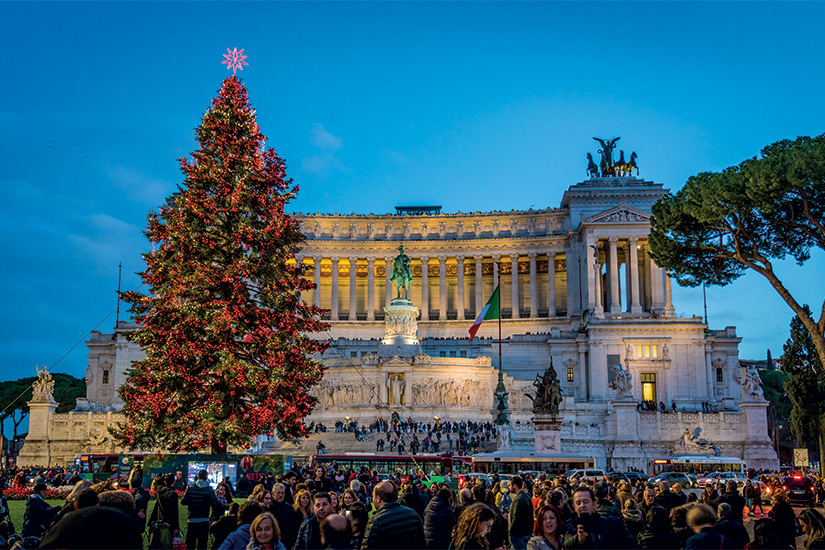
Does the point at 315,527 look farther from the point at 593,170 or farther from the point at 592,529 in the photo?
the point at 593,170

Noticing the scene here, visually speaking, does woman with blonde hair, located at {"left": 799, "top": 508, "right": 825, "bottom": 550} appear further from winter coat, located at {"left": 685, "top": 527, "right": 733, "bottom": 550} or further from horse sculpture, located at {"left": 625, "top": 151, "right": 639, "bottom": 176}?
horse sculpture, located at {"left": 625, "top": 151, "right": 639, "bottom": 176}

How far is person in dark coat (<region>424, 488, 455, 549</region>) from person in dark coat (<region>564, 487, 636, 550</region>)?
206 centimetres

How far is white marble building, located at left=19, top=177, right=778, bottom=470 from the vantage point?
2206 inches

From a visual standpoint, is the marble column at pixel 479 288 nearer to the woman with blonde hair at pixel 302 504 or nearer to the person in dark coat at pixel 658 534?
the woman with blonde hair at pixel 302 504

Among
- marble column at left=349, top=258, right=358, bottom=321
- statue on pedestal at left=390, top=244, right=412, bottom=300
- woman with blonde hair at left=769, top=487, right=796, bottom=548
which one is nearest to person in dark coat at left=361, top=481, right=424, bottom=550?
woman with blonde hair at left=769, top=487, right=796, bottom=548

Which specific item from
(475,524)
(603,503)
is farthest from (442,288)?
(475,524)

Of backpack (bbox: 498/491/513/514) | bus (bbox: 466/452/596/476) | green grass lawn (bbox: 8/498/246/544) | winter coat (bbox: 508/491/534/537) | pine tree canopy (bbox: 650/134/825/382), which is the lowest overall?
green grass lawn (bbox: 8/498/246/544)

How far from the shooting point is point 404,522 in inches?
369

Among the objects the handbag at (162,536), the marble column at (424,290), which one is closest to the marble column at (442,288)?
the marble column at (424,290)

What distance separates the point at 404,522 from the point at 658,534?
468cm

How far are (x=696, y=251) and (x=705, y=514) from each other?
39213mm

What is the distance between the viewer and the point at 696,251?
46.0 meters

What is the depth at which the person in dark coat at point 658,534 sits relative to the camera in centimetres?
1195

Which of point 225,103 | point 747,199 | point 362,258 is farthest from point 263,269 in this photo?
point 362,258
